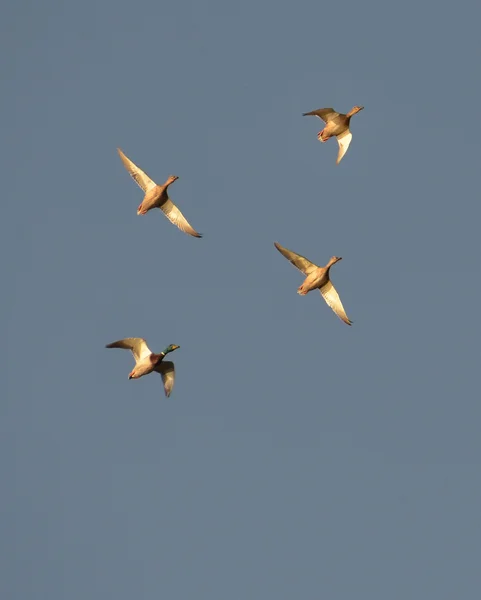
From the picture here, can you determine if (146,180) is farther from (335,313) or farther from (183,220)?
(335,313)

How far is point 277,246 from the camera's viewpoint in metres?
71.2

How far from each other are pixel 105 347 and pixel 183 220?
10652mm

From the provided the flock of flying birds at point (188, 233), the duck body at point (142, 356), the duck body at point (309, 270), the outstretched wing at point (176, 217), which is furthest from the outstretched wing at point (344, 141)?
the duck body at point (142, 356)

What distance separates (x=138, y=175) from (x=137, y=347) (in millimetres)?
9337

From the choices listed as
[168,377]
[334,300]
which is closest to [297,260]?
[334,300]

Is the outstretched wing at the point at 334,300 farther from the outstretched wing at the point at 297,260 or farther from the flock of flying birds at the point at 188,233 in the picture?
the outstretched wing at the point at 297,260

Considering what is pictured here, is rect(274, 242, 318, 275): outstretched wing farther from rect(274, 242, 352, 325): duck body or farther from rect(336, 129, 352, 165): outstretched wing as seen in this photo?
rect(336, 129, 352, 165): outstretched wing

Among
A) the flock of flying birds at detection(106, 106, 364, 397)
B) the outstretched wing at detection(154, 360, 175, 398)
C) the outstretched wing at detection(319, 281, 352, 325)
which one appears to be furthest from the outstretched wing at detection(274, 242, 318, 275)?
the outstretched wing at detection(154, 360, 175, 398)

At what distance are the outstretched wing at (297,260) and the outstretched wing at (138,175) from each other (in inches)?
295

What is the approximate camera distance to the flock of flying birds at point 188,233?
228ft

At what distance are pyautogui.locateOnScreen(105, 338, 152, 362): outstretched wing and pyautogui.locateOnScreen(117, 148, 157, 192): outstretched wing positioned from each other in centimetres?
868

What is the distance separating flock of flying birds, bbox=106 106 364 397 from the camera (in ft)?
228

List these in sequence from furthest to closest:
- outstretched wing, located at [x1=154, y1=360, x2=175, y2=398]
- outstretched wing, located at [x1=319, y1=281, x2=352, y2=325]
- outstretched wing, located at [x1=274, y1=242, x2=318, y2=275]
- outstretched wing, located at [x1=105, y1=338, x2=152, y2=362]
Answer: outstretched wing, located at [x1=319, y1=281, x2=352, y2=325] < outstretched wing, located at [x1=154, y1=360, x2=175, y2=398] < outstretched wing, located at [x1=274, y1=242, x2=318, y2=275] < outstretched wing, located at [x1=105, y1=338, x2=152, y2=362]

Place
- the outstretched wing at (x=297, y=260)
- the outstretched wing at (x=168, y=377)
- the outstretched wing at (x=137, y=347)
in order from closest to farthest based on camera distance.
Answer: the outstretched wing at (x=137, y=347)
the outstretched wing at (x=297, y=260)
the outstretched wing at (x=168, y=377)
